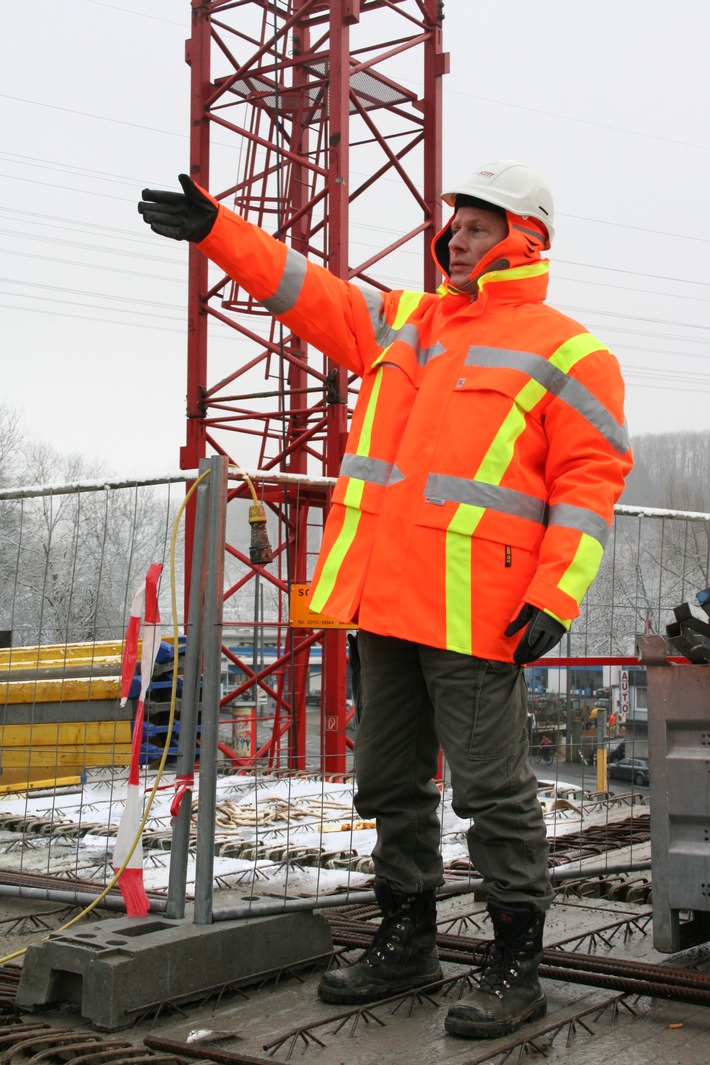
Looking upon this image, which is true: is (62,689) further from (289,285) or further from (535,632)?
(535,632)

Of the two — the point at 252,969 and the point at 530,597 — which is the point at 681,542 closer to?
the point at 530,597

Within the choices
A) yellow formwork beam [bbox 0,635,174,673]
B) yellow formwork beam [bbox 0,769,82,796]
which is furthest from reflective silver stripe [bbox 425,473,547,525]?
yellow formwork beam [bbox 0,769,82,796]

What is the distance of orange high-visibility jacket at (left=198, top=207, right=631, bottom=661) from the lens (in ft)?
10.5

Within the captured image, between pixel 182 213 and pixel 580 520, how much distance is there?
1354 mm

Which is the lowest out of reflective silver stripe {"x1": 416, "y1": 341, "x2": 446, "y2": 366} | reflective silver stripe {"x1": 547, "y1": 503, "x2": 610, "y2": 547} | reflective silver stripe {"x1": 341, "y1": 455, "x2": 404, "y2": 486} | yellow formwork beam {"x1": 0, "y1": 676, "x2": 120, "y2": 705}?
yellow formwork beam {"x1": 0, "y1": 676, "x2": 120, "y2": 705}

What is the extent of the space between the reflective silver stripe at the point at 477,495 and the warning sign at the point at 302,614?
0.86 meters

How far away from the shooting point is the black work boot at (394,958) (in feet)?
10.7

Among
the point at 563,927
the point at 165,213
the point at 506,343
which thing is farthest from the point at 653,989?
the point at 165,213

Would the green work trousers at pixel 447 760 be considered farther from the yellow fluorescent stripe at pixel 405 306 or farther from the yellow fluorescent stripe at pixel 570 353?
the yellow fluorescent stripe at pixel 405 306

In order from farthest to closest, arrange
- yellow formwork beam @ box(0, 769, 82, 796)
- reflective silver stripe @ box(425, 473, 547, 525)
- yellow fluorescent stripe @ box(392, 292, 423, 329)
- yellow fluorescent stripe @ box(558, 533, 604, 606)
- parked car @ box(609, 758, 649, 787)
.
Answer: yellow formwork beam @ box(0, 769, 82, 796), parked car @ box(609, 758, 649, 787), yellow fluorescent stripe @ box(392, 292, 423, 329), reflective silver stripe @ box(425, 473, 547, 525), yellow fluorescent stripe @ box(558, 533, 604, 606)

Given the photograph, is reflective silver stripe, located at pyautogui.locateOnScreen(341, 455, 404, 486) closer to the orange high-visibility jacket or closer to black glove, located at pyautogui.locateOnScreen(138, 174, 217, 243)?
the orange high-visibility jacket

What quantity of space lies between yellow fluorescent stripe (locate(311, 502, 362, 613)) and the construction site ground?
97 centimetres

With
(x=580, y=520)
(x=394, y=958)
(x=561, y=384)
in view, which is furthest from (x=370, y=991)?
(x=561, y=384)

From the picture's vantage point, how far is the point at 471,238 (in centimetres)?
351
